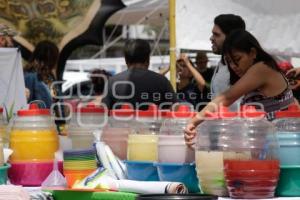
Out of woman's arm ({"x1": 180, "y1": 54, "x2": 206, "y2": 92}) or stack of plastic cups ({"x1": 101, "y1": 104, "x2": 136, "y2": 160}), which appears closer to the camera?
stack of plastic cups ({"x1": 101, "y1": 104, "x2": 136, "y2": 160})

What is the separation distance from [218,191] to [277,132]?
1.00ft

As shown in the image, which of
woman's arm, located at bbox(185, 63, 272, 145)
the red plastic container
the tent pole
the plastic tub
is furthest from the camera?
the tent pole

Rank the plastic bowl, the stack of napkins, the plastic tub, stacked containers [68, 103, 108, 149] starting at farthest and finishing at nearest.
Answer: stacked containers [68, 103, 108, 149] → the plastic bowl → the stack of napkins → the plastic tub

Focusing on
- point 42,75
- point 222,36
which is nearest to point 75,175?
point 222,36

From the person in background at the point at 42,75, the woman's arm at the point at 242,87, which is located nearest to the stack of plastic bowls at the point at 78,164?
the woman's arm at the point at 242,87

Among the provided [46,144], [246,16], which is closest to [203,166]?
[46,144]

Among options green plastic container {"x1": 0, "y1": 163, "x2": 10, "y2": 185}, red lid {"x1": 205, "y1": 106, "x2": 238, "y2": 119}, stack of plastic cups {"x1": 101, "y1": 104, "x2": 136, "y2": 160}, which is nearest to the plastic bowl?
green plastic container {"x1": 0, "y1": 163, "x2": 10, "y2": 185}

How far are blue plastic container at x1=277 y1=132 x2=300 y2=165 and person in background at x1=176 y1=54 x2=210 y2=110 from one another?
345cm

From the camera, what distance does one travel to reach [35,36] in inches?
332

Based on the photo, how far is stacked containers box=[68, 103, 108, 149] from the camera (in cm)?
334

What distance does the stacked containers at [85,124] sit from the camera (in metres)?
3.34

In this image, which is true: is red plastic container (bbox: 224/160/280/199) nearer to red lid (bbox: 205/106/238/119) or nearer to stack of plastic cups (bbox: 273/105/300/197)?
stack of plastic cups (bbox: 273/105/300/197)

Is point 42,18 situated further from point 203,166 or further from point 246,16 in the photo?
point 203,166

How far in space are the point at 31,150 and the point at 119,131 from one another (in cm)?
40
